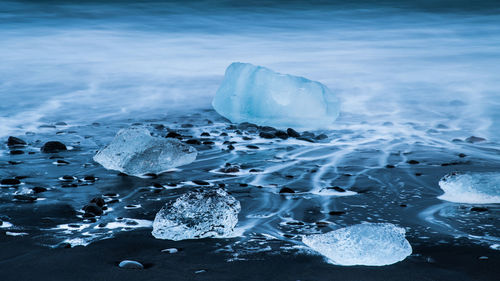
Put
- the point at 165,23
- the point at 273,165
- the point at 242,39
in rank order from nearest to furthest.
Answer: the point at 273,165, the point at 242,39, the point at 165,23

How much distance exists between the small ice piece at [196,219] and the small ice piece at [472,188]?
172 cm

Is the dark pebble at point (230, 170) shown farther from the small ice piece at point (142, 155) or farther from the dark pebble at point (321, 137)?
the dark pebble at point (321, 137)

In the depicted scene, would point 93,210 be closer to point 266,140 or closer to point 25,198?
point 25,198

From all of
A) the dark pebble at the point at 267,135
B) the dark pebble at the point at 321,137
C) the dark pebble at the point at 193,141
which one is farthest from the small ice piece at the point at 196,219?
the dark pebble at the point at 321,137

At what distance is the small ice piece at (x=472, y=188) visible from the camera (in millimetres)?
3762

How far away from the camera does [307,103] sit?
7.14 meters

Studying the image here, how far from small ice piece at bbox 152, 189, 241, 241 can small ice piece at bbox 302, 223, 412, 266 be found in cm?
50

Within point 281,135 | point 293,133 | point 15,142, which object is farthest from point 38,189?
point 293,133

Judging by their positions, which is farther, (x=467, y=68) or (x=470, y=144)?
(x=467, y=68)

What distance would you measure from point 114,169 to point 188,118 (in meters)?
3.08

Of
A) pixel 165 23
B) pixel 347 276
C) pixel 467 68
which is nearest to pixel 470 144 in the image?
pixel 347 276

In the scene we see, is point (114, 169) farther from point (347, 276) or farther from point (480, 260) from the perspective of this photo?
point (480, 260)

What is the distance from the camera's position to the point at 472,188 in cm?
383

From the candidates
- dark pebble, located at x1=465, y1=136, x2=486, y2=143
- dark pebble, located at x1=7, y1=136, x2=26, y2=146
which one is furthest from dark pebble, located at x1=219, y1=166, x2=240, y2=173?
dark pebble, located at x1=465, y1=136, x2=486, y2=143
